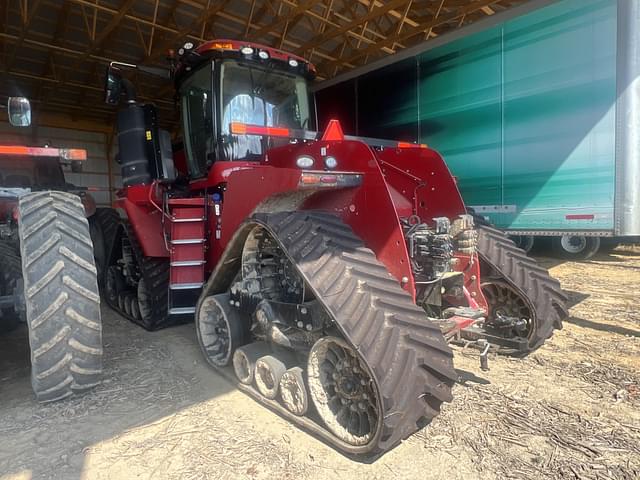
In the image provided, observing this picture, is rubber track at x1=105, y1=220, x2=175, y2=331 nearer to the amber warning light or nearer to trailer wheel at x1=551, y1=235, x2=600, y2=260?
the amber warning light

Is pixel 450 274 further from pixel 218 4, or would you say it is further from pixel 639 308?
pixel 218 4

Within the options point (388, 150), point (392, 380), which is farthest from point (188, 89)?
point (392, 380)

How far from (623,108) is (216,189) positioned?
471 centimetres

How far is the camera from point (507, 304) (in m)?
3.75

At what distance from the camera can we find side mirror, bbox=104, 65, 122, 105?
480 cm

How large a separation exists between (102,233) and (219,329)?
355 cm

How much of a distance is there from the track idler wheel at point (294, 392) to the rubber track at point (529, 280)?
1889 millimetres

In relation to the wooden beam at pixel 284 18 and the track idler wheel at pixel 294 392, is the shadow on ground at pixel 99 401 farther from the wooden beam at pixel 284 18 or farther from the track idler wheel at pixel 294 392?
the wooden beam at pixel 284 18

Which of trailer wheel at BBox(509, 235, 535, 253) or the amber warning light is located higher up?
the amber warning light

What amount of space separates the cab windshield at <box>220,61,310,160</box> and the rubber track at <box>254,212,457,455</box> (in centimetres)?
211

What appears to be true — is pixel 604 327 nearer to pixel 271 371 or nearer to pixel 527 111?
pixel 527 111

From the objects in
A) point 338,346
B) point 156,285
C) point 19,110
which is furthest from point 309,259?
point 156,285

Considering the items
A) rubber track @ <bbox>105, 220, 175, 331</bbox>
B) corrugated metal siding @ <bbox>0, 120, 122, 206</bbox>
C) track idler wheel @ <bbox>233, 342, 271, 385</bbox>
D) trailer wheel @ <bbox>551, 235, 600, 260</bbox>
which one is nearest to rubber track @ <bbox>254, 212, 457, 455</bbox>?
track idler wheel @ <bbox>233, 342, 271, 385</bbox>

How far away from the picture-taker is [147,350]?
4.22m
